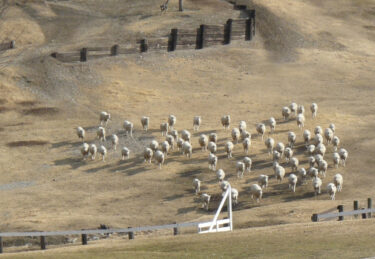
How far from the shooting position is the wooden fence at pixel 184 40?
64312 mm

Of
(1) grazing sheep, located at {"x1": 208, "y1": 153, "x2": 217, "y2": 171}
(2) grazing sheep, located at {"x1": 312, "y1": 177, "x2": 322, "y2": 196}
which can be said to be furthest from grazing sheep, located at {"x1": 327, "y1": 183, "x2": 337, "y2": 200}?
(1) grazing sheep, located at {"x1": 208, "y1": 153, "x2": 217, "y2": 171}

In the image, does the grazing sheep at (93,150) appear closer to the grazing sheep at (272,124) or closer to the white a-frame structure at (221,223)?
the grazing sheep at (272,124)

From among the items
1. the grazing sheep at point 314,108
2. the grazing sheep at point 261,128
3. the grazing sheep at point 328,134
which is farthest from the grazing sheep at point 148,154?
the grazing sheep at point 314,108

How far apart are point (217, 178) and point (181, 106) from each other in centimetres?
1243

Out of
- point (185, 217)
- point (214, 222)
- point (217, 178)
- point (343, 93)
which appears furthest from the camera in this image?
point (343, 93)

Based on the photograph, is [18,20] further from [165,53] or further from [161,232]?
[161,232]

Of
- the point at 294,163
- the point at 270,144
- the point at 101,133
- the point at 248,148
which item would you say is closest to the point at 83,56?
the point at 101,133

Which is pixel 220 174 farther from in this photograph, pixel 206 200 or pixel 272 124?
pixel 272 124

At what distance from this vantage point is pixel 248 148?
49656 millimetres

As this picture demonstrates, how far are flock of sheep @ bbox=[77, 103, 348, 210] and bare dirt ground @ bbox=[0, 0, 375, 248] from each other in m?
0.45

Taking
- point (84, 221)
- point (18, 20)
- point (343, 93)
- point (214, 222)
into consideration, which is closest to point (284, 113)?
point (343, 93)

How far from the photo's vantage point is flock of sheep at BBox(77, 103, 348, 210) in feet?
146

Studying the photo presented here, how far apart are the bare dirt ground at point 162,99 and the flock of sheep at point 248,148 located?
1.48ft

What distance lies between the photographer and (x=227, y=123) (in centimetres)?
5316
